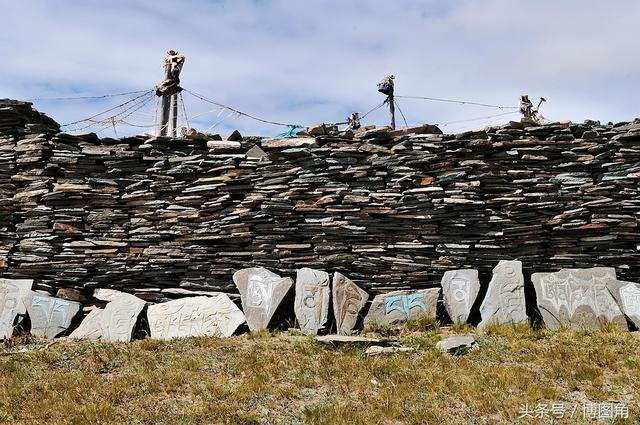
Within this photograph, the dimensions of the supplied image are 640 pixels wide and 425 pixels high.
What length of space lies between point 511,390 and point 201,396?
9.92 feet

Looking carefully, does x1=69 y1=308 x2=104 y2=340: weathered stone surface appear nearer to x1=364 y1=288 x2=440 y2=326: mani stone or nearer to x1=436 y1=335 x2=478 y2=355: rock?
x1=364 y1=288 x2=440 y2=326: mani stone

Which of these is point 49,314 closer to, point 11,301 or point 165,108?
point 11,301

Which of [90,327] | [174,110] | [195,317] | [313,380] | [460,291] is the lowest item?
[313,380]

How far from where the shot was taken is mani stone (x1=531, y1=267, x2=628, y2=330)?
7.36 metres

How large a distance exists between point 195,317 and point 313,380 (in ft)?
9.78

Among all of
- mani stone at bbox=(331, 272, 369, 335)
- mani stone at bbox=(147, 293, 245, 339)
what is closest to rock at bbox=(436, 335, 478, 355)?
mani stone at bbox=(331, 272, 369, 335)

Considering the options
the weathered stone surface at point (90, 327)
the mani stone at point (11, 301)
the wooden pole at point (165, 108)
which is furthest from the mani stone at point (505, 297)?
the mani stone at point (11, 301)

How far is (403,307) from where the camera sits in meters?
7.96

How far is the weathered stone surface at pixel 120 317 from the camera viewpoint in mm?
7887

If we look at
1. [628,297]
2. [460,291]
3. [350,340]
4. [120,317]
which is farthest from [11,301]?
[628,297]

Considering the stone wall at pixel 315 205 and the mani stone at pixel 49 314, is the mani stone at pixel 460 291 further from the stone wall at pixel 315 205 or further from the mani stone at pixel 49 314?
the mani stone at pixel 49 314

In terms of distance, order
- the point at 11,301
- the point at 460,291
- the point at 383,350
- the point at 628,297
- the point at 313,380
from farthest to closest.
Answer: the point at 11,301
the point at 460,291
the point at 628,297
the point at 383,350
the point at 313,380

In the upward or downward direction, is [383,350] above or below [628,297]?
below

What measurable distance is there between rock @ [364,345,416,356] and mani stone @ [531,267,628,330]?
2.32 metres
